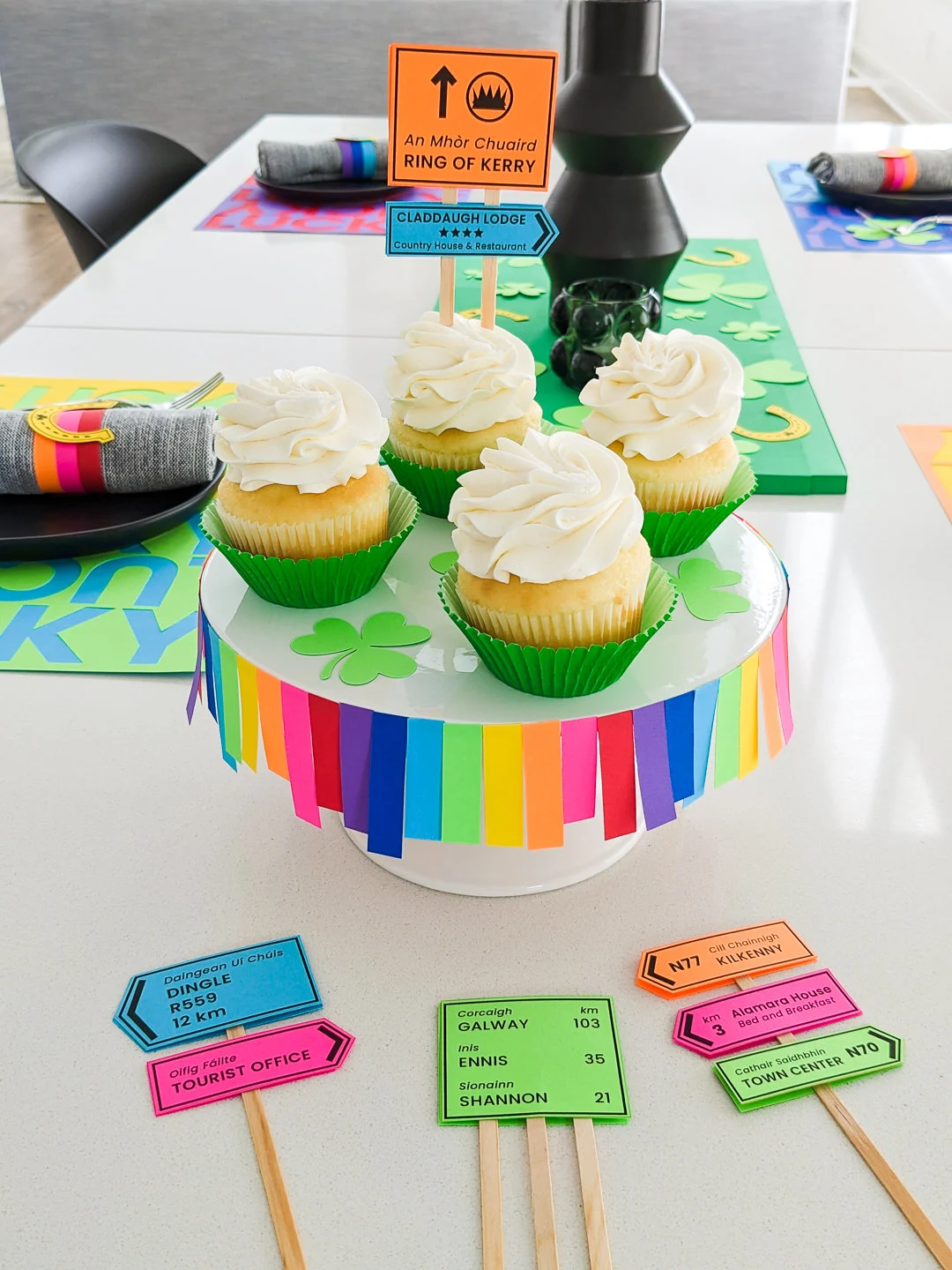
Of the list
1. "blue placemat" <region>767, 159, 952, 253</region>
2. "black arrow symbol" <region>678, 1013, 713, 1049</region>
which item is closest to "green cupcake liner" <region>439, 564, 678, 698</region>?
"black arrow symbol" <region>678, 1013, 713, 1049</region>

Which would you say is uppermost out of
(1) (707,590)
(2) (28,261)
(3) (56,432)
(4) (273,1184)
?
(1) (707,590)

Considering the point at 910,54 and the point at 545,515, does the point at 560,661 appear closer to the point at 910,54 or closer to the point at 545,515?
the point at 545,515

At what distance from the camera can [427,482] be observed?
0.91 metres

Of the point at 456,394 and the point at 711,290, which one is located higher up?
the point at 456,394

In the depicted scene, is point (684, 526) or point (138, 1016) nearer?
point (138, 1016)

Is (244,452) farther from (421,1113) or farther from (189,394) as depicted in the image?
(189,394)

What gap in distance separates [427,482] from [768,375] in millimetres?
850

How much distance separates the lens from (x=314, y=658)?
738mm

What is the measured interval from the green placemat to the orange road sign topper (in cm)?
51

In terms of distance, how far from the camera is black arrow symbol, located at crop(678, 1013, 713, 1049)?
0.71m

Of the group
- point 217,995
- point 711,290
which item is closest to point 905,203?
point 711,290

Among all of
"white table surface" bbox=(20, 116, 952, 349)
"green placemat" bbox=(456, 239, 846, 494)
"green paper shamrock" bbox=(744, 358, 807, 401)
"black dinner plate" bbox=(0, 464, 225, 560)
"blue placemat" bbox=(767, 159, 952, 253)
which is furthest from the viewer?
"blue placemat" bbox=(767, 159, 952, 253)

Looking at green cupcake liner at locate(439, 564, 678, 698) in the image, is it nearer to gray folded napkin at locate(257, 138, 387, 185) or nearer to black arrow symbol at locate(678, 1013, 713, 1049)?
black arrow symbol at locate(678, 1013, 713, 1049)

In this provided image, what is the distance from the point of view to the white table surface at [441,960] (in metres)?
0.63
